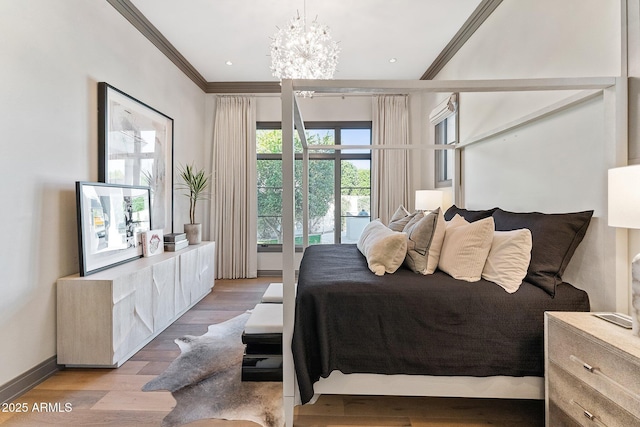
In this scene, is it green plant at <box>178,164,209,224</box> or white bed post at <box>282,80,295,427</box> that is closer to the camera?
white bed post at <box>282,80,295,427</box>

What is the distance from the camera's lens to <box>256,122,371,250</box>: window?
4.75 metres

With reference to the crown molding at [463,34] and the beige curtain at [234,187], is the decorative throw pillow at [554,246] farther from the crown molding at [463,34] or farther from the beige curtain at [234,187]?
the beige curtain at [234,187]

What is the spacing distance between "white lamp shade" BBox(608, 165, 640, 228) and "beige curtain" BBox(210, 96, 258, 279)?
4013 millimetres

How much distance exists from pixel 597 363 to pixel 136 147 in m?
3.63

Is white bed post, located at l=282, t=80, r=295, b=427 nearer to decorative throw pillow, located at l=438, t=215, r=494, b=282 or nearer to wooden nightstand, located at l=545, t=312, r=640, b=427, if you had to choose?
decorative throw pillow, located at l=438, t=215, r=494, b=282

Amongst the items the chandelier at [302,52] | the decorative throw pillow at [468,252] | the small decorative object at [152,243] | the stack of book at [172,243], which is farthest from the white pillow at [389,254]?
the stack of book at [172,243]

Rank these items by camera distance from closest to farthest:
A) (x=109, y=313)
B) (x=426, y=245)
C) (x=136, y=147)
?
1. (x=426, y=245)
2. (x=109, y=313)
3. (x=136, y=147)

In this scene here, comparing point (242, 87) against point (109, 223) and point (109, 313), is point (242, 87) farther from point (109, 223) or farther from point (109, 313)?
point (109, 313)

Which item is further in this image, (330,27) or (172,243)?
(172,243)

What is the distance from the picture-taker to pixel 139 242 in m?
2.85

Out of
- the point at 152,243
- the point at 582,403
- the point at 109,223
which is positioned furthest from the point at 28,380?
the point at 582,403

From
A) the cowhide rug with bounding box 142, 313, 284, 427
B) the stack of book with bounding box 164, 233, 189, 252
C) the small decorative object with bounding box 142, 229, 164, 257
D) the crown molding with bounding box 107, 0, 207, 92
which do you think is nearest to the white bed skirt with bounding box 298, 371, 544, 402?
the cowhide rug with bounding box 142, 313, 284, 427

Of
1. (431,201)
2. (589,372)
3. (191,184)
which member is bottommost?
(589,372)

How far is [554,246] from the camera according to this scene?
163 centimetres
